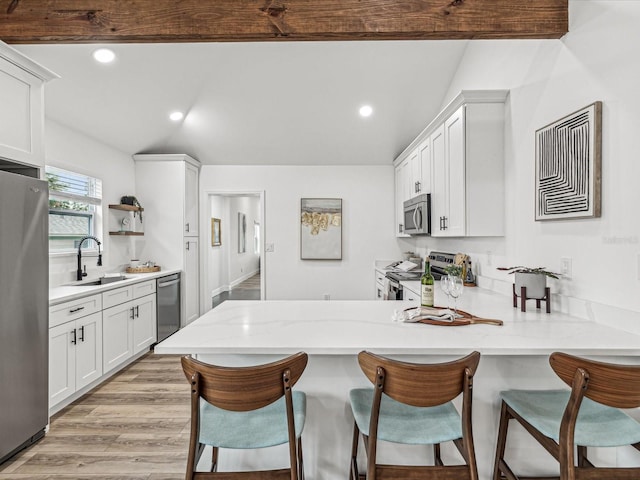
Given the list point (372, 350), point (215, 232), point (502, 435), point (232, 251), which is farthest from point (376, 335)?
point (232, 251)

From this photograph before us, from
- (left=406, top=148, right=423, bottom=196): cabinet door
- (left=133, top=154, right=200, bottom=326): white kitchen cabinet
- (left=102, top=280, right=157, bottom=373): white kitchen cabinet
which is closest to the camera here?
(left=102, top=280, right=157, bottom=373): white kitchen cabinet

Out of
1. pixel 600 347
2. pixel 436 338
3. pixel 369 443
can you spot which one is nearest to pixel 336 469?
pixel 369 443

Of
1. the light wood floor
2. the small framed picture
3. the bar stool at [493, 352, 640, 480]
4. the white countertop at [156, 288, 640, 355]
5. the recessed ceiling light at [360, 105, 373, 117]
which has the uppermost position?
the recessed ceiling light at [360, 105, 373, 117]

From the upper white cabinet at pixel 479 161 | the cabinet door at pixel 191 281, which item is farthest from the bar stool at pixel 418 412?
the cabinet door at pixel 191 281

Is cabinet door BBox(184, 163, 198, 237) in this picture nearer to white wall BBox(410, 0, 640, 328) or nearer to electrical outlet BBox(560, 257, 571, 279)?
white wall BBox(410, 0, 640, 328)

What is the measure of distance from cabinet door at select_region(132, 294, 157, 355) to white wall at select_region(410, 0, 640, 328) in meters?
3.52

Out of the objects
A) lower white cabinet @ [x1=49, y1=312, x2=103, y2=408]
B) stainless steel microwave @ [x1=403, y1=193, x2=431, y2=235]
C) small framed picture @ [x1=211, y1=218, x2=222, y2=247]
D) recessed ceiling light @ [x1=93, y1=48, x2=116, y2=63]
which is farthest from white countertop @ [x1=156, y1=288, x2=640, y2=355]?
small framed picture @ [x1=211, y1=218, x2=222, y2=247]

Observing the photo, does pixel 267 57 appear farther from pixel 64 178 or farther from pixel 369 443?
pixel 369 443

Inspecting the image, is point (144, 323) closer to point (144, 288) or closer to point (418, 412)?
point (144, 288)

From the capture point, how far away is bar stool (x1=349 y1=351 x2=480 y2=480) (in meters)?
1.27

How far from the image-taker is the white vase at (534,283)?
2135 millimetres

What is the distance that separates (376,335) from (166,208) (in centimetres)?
410

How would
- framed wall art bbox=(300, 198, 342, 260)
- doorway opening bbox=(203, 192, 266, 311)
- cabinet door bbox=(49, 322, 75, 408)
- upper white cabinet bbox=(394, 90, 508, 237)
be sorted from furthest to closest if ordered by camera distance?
doorway opening bbox=(203, 192, 266, 311) < framed wall art bbox=(300, 198, 342, 260) < upper white cabinet bbox=(394, 90, 508, 237) < cabinet door bbox=(49, 322, 75, 408)

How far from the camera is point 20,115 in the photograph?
231 cm
